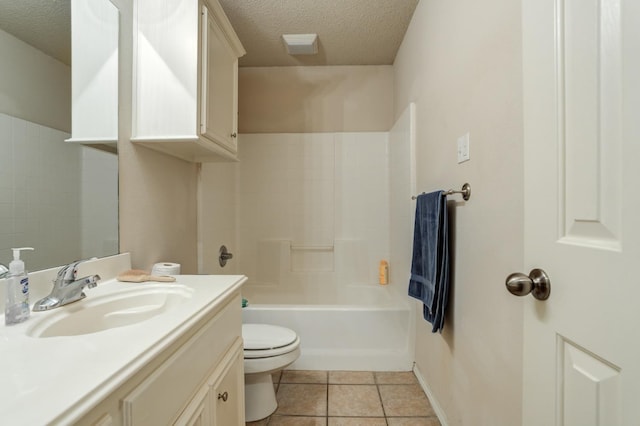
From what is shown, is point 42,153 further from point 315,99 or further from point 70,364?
point 315,99

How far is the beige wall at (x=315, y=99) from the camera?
2.71 m

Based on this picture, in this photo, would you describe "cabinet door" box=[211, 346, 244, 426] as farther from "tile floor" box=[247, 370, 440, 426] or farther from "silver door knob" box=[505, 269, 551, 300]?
"silver door knob" box=[505, 269, 551, 300]

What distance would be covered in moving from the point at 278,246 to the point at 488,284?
1.99m

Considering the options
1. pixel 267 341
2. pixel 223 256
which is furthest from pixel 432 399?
pixel 223 256

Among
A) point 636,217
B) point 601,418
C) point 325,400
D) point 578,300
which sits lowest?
point 325,400

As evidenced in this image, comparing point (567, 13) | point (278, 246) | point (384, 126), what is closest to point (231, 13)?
point (384, 126)

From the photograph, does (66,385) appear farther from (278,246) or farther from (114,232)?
(278,246)

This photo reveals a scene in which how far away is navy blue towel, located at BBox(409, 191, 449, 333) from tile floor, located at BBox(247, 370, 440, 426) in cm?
56

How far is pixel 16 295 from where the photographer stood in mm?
755

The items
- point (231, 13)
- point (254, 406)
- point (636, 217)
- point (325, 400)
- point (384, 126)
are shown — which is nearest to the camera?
point (636, 217)

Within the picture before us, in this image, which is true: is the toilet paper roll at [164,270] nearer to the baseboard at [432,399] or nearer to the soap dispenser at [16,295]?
the soap dispenser at [16,295]

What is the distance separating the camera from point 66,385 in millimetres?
462

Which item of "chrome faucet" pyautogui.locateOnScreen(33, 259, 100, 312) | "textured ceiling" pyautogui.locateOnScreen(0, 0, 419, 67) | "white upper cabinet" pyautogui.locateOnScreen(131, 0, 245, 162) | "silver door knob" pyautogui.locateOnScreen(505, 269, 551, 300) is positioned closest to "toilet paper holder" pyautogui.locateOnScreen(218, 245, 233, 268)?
"white upper cabinet" pyautogui.locateOnScreen(131, 0, 245, 162)

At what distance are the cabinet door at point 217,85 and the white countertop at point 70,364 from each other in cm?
94
